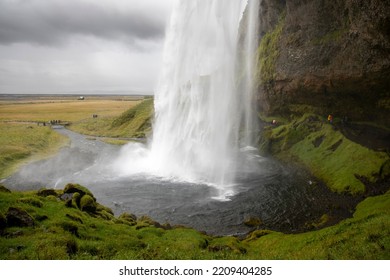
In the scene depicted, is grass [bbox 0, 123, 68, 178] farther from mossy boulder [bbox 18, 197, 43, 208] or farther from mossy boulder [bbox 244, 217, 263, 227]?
mossy boulder [bbox 244, 217, 263, 227]

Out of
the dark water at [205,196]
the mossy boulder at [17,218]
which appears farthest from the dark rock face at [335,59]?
the mossy boulder at [17,218]

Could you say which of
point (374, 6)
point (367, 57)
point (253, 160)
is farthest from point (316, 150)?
point (374, 6)

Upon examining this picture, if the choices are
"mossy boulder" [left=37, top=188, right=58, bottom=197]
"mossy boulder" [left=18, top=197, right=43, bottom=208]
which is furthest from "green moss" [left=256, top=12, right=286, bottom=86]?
"mossy boulder" [left=18, top=197, right=43, bottom=208]

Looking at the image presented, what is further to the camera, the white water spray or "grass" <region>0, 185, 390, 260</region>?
the white water spray

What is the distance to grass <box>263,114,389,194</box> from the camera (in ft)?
127

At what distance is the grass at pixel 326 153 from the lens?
38725 mm

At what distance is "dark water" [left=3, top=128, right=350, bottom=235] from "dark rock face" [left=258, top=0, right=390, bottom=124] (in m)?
16.4

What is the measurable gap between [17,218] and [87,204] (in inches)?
373

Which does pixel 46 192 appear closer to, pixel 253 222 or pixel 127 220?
pixel 127 220

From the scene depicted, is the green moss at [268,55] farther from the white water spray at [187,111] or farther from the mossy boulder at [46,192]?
the mossy boulder at [46,192]

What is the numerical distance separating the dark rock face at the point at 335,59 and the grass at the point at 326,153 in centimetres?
500

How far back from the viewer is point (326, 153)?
157 ft

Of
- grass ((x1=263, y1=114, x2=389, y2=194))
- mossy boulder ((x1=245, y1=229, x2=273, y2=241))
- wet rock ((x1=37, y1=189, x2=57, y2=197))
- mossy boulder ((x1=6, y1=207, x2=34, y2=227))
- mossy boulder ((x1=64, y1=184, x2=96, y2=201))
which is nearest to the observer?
mossy boulder ((x1=6, y1=207, x2=34, y2=227))

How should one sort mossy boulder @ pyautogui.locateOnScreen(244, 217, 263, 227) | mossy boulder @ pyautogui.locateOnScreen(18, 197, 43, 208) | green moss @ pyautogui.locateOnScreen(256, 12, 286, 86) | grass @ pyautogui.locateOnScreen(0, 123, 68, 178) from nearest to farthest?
mossy boulder @ pyautogui.locateOnScreen(18, 197, 43, 208) < mossy boulder @ pyautogui.locateOnScreen(244, 217, 263, 227) < grass @ pyautogui.locateOnScreen(0, 123, 68, 178) < green moss @ pyautogui.locateOnScreen(256, 12, 286, 86)
